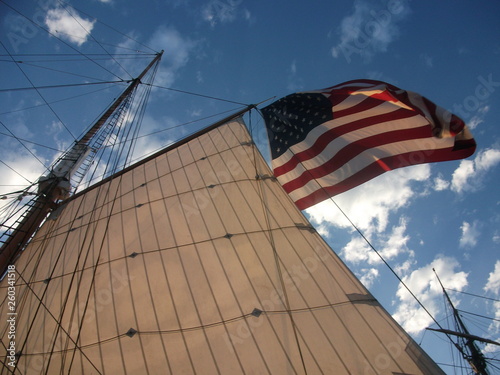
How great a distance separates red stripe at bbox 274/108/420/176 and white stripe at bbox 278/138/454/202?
0.31 metres

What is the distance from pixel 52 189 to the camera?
32.4ft

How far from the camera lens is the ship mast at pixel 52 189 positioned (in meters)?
7.47

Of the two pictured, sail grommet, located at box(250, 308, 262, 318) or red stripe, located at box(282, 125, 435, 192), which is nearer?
sail grommet, located at box(250, 308, 262, 318)

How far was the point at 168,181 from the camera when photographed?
835cm

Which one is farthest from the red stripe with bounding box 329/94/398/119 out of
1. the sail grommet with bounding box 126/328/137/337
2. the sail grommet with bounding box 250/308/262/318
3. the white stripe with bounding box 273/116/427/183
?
the sail grommet with bounding box 126/328/137/337

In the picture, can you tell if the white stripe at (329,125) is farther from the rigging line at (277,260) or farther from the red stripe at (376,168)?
the red stripe at (376,168)

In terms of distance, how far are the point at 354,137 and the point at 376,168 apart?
38.2 inches

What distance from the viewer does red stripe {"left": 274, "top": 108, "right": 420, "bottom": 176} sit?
6.68 metres

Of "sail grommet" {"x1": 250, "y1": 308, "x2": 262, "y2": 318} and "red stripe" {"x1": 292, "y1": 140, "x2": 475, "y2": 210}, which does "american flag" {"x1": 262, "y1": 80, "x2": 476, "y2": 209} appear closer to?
"red stripe" {"x1": 292, "y1": 140, "x2": 475, "y2": 210}

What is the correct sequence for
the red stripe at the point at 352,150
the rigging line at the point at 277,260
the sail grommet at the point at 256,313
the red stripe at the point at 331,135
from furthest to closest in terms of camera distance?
the red stripe at the point at 331,135 → the red stripe at the point at 352,150 → the sail grommet at the point at 256,313 → the rigging line at the point at 277,260

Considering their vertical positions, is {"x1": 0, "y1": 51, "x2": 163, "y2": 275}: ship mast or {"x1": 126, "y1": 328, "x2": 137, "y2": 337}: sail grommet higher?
{"x1": 0, "y1": 51, "x2": 163, "y2": 275}: ship mast

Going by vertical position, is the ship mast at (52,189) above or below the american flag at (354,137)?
above

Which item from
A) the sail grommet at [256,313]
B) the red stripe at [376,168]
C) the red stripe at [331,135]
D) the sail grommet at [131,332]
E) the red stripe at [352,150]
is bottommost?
the sail grommet at [256,313]

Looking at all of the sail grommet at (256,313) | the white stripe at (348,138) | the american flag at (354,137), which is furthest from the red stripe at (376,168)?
the sail grommet at (256,313)
